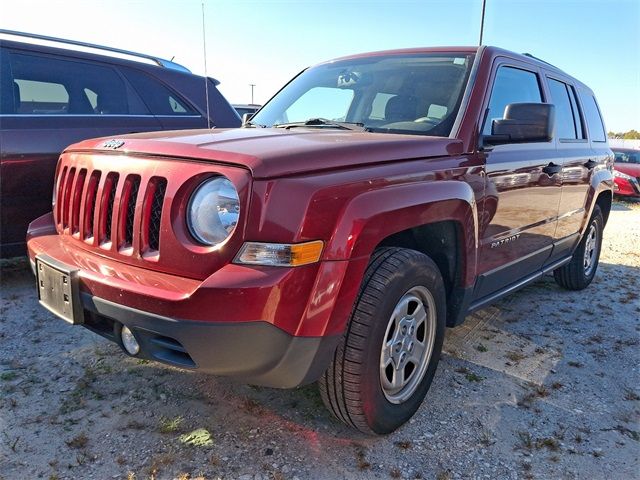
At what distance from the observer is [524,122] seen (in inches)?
107

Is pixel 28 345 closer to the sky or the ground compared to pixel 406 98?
closer to the ground

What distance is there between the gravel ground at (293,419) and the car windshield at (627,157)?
1381 cm

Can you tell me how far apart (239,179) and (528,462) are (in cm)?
177

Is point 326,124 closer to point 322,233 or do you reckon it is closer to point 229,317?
point 322,233

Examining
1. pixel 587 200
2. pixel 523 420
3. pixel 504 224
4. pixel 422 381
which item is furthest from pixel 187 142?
pixel 587 200

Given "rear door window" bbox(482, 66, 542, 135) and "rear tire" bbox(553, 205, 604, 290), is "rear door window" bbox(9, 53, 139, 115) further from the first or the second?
"rear tire" bbox(553, 205, 604, 290)

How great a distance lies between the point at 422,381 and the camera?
2629 mm

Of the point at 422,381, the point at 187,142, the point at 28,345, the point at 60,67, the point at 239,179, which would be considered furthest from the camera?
the point at 60,67

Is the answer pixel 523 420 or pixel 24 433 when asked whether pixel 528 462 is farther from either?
pixel 24 433

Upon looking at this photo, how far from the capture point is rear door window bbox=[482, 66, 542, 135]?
306cm

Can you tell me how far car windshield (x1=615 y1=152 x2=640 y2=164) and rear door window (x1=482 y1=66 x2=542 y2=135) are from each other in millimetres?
13811

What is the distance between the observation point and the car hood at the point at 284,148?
192 cm

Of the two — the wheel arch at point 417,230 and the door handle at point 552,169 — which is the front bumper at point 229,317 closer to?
the wheel arch at point 417,230

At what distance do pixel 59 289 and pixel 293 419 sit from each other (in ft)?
4.03
